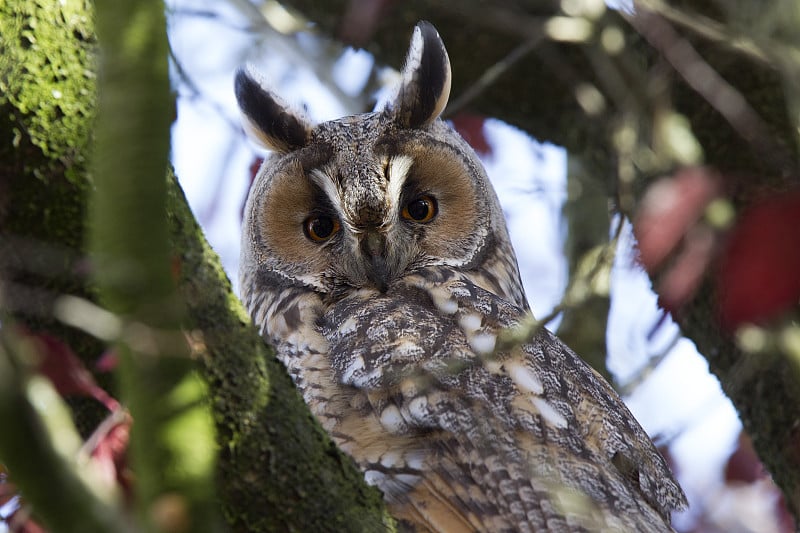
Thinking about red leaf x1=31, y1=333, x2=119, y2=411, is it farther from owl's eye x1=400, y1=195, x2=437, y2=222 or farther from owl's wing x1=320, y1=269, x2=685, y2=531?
owl's eye x1=400, y1=195, x2=437, y2=222

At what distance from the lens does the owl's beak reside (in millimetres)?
2672

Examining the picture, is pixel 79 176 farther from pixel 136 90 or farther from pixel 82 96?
pixel 136 90

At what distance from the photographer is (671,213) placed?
2.17 m

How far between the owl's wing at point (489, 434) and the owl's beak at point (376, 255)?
249 millimetres

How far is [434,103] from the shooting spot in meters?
2.96

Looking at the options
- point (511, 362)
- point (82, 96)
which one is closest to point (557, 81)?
point (511, 362)

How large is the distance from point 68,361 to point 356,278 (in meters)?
1.42

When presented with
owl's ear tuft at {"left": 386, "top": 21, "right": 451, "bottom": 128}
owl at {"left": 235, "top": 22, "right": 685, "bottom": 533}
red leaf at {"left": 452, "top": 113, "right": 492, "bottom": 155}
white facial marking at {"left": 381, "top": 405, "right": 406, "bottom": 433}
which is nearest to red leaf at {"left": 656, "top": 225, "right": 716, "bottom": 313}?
owl at {"left": 235, "top": 22, "right": 685, "bottom": 533}

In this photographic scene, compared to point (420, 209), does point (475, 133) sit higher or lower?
higher

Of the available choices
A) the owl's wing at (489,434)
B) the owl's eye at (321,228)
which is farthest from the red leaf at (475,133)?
the owl's wing at (489,434)

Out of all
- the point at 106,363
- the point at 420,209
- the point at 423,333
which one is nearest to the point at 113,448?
the point at 106,363

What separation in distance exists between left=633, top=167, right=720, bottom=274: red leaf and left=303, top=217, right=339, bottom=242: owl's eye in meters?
0.90

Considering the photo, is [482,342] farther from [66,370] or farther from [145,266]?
[145,266]

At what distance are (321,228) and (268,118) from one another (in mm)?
414
